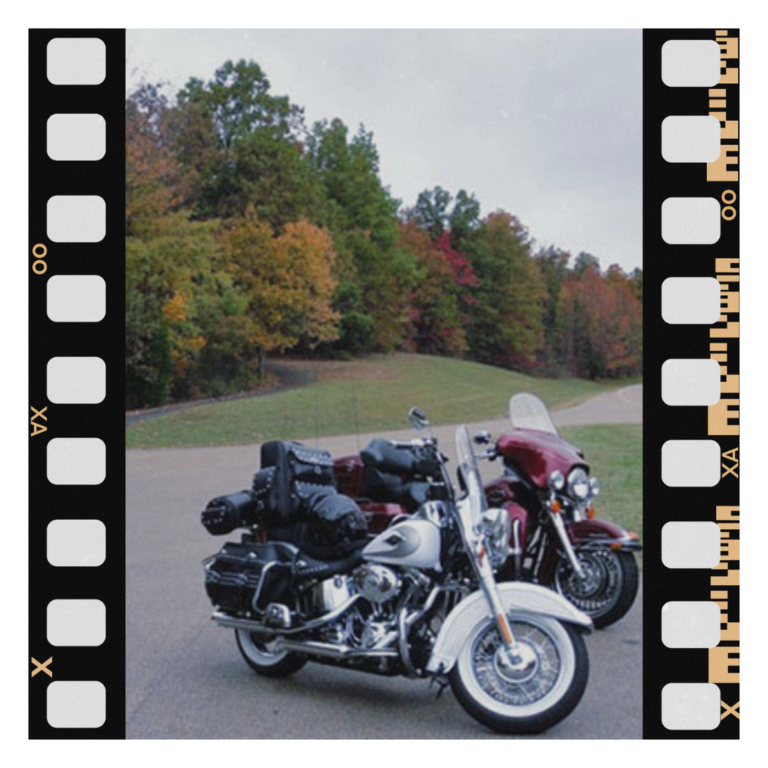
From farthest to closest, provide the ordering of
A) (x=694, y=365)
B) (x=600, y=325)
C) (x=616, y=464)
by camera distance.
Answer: (x=616, y=464) → (x=600, y=325) → (x=694, y=365)

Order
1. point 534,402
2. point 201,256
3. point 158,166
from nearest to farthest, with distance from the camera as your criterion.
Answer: point 158,166, point 201,256, point 534,402

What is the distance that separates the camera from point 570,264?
2.92 m

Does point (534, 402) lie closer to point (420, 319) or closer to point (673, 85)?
point (420, 319)

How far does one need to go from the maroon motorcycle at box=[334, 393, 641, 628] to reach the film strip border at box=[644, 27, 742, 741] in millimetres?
2197

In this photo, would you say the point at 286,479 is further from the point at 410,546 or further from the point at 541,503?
the point at 541,503

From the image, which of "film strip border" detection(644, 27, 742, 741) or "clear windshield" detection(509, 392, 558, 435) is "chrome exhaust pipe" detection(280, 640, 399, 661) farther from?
"film strip border" detection(644, 27, 742, 741)

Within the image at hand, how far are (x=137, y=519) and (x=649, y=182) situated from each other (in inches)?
139

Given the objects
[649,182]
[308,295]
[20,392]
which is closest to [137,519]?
[308,295]

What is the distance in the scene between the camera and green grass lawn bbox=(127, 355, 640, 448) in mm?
3322

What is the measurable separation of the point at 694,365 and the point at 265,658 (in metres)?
2.66

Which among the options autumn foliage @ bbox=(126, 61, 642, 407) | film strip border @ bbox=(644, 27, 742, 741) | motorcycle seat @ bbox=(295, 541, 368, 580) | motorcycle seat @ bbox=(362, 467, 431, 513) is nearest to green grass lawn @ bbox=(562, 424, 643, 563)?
autumn foliage @ bbox=(126, 61, 642, 407)

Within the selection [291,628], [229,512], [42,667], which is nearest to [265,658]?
[291,628]

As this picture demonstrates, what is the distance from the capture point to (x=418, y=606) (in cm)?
358

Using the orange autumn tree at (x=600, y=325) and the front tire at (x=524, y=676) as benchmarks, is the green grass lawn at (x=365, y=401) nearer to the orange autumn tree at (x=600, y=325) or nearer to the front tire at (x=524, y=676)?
the orange autumn tree at (x=600, y=325)
